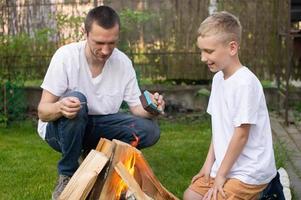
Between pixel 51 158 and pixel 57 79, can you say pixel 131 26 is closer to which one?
pixel 51 158

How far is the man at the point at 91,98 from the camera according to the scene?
368 centimetres

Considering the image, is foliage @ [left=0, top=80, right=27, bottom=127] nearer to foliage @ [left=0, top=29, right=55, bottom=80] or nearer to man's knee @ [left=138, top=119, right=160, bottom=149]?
foliage @ [left=0, top=29, right=55, bottom=80]

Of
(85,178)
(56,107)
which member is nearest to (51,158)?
(56,107)

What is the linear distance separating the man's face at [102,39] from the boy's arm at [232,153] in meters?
0.99

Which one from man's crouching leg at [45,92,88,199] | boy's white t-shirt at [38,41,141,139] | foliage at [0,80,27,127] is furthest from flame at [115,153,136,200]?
foliage at [0,80,27,127]

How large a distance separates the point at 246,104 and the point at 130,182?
2.42ft

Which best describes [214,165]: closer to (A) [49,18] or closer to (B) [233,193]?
(B) [233,193]

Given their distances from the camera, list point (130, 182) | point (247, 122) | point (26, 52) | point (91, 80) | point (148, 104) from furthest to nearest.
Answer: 1. point (26, 52)
2. point (91, 80)
3. point (148, 104)
4. point (130, 182)
5. point (247, 122)

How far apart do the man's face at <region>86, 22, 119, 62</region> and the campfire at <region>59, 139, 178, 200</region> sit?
22.9 inches

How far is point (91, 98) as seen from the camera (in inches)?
157

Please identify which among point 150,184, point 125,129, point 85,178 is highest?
point 125,129

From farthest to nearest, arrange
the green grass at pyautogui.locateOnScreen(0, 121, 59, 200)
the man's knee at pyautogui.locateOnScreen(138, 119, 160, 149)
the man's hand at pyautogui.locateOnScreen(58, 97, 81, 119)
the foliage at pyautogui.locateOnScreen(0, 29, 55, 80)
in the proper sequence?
1. the foliage at pyautogui.locateOnScreen(0, 29, 55, 80)
2. the green grass at pyautogui.locateOnScreen(0, 121, 59, 200)
3. the man's knee at pyautogui.locateOnScreen(138, 119, 160, 149)
4. the man's hand at pyautogui.locateOnScreen(58, 97, 81, 119)

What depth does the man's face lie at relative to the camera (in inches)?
144

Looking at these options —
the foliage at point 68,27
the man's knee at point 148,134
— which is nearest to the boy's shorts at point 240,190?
the man's knee at point 148,134
